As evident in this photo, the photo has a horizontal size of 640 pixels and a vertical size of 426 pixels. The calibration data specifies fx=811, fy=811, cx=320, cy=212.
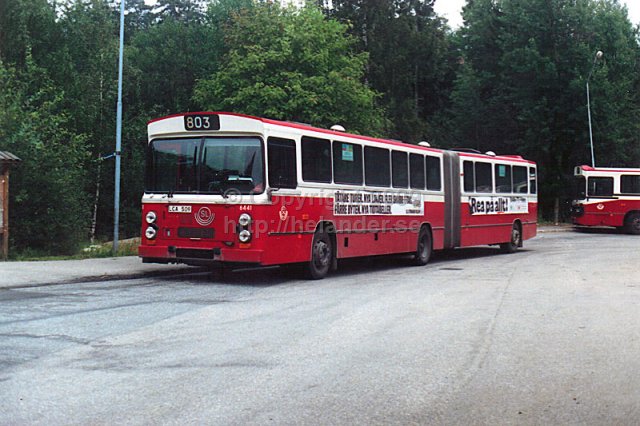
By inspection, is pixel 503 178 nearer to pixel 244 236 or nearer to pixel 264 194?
pixel 264 194

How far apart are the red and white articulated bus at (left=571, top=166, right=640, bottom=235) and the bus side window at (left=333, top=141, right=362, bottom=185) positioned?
23.2m

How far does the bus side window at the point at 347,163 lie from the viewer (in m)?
16.1

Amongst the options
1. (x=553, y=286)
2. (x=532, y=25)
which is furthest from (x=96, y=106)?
(x=553, y=286)

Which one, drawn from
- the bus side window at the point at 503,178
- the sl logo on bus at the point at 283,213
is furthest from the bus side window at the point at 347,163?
the bus side window at the point at 503,178

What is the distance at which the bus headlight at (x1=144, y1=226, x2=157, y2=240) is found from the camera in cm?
1481

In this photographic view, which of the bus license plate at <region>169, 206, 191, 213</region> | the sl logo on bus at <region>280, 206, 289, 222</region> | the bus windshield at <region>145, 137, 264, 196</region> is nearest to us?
the bus windshield at <region>145, 137, 264, 196</region>

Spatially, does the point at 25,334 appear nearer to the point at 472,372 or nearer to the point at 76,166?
the point at 472,372

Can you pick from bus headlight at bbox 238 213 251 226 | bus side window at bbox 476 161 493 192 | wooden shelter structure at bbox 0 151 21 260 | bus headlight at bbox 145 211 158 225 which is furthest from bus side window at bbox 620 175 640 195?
wooden shelter structure at bbox 0 151 21 260

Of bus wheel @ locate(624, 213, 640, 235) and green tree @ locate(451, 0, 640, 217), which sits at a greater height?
green tree @ locate(451, 0, 640, 217)

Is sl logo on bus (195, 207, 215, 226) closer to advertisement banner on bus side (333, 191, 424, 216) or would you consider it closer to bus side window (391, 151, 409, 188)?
advertisement banner on bus side (333, 191, 424, 216)

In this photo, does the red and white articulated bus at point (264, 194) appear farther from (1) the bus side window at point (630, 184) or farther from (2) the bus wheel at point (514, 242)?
(1) the bus side window at point (630, 184)

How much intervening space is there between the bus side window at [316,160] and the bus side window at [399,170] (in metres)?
2.94

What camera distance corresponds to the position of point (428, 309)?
11297 mm

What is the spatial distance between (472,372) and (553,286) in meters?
8.00
